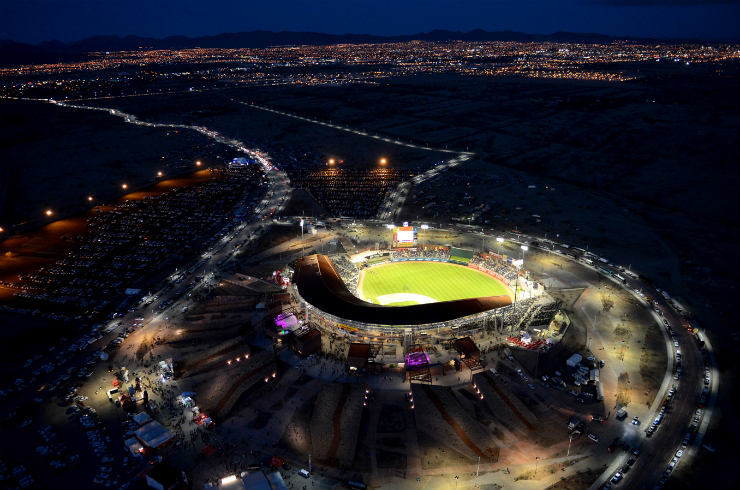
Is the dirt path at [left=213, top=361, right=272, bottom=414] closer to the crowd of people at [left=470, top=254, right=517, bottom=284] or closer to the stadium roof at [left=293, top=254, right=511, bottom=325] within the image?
the stadium roof at [left=293, top=254, right=511, bottom=325]

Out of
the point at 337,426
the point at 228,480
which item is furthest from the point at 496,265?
the point at 228,480

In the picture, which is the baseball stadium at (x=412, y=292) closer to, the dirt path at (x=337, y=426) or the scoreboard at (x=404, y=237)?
the scoreboard at (x=404, y=237)

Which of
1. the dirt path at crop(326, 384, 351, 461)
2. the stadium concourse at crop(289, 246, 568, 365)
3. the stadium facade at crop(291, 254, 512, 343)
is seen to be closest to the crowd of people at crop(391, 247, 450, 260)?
the stadium concourse at crop(289, 246, 568, 365)

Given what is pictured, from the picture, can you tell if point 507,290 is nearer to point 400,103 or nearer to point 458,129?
point 458,129

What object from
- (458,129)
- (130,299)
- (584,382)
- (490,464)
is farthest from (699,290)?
(458,129)

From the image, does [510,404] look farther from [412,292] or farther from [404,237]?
[404,237]

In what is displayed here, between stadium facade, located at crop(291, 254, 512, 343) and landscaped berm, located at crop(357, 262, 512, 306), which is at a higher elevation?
stadium facade, located at crop(291, 254, 512, 343)

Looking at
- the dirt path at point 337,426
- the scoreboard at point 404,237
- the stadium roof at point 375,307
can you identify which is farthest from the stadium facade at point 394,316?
the scoreboard at point 404,237
